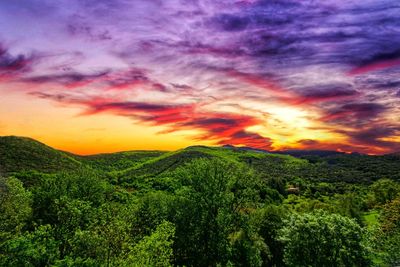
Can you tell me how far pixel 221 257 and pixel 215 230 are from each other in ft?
14.6

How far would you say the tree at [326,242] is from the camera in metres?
38.0

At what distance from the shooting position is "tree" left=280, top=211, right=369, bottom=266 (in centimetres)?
3803

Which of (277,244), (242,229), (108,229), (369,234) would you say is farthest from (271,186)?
(108,229)

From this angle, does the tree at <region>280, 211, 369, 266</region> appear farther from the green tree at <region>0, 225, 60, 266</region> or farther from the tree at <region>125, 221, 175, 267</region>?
the green tree at <region>0, 225, 60, 266</region>

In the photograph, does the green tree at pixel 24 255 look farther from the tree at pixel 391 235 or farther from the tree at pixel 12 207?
the tree at pixel 391 235

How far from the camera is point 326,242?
3866 cm

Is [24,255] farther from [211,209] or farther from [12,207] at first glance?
[211,209]

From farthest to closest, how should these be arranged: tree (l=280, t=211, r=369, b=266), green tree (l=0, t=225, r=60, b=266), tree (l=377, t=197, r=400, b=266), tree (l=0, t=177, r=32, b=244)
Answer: tree (l=0, t=177, r=32, b=244)
tree (l=280, t=211, r=369, b=266)
tree (l=377, t=197, r=400, b=266)
green tree (l=0, t=225, r=60, b=266)

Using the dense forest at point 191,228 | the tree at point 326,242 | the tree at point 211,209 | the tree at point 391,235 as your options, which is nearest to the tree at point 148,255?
the dense forest at point 191,228

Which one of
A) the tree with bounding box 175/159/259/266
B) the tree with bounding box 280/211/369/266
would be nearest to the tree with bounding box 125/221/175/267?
the tree with bounding box 280/211/369/266

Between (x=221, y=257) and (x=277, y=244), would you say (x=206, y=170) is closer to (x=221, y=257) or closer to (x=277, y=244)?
(x=221, y=257)

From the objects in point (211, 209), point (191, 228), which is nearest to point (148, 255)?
point (211, 209)

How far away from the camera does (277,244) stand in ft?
211

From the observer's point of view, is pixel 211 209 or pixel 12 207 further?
pixel 211 209
